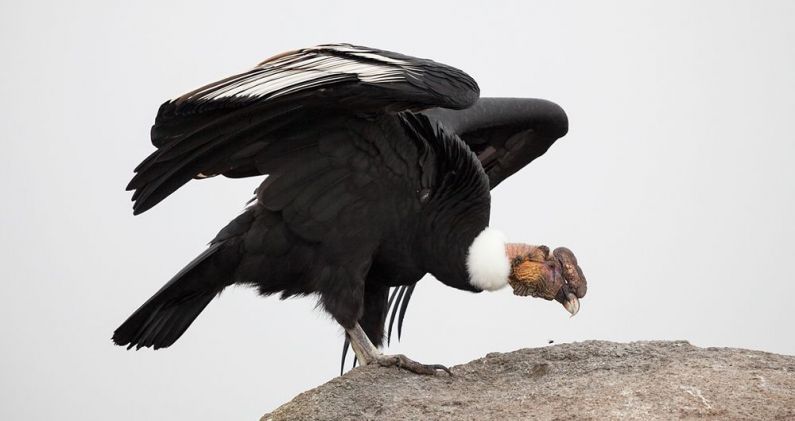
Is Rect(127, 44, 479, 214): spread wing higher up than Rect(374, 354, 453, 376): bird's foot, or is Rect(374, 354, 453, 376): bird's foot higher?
Rect(127, 44, 479, 214): spread wing

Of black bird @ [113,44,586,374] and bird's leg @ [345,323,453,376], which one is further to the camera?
bird's leg @ [345,323,453,376]

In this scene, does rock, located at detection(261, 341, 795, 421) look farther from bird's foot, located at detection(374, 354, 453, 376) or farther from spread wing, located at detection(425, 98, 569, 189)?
spread wing, located at detection(425, 98, 569, 189)

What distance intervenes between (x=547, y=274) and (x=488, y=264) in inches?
12.0

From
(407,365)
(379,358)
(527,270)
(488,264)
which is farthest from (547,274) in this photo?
(379,358)

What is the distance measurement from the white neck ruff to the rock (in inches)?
14.6

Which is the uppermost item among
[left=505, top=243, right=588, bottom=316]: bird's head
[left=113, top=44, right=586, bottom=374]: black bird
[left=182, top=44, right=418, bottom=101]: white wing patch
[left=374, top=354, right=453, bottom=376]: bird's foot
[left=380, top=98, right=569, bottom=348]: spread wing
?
[left=380, top=98, right=569, bottom=348]: spread wing

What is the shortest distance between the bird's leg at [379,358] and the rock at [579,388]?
0.04 metres

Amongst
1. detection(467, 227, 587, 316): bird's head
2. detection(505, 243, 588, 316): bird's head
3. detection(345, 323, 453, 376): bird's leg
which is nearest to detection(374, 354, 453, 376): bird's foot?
detection(345, 323, 453, 376): bird's leg

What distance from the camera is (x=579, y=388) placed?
5254mm

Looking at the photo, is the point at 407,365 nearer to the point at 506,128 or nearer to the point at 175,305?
the point at 175,305

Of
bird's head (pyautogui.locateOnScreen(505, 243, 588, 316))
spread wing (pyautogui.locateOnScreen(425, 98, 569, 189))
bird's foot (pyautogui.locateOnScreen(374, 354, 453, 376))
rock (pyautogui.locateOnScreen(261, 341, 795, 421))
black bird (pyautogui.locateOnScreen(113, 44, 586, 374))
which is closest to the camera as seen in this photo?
rock (pyautogui.locateOnScreen(261, 341, 795, 421))

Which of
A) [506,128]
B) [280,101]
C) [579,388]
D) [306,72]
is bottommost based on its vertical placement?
[579,388]

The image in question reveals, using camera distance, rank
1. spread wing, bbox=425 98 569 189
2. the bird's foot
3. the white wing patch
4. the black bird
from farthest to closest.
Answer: spread wing, bbox=425 98 569 189 → the bird's foot → the black bird → the white wing patch

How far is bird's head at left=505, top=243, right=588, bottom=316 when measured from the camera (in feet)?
19.5
